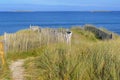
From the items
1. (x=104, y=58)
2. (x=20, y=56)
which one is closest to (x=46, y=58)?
(x=104, y=58)

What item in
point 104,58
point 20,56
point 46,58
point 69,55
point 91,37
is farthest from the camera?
point 91,37

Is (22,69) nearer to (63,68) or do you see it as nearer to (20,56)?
(63,68)

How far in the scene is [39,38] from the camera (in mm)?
16516

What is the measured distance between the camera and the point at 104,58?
8.91 meters

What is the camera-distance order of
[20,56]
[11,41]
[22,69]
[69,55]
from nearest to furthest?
[69,55] → [22,69] → [20,56] → [11,41]

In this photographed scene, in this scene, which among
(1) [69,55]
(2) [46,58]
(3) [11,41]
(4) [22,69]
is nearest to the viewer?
(1) [69,55]

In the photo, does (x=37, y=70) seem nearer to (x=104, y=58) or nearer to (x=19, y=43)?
(x=104, y=58)

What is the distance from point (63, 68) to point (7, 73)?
63.9 inches

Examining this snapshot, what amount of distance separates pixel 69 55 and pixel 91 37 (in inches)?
661

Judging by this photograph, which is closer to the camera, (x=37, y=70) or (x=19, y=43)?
(x=37, y=70)

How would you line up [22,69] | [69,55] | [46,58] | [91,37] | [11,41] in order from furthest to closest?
[91,37] < [11,41] < [22,69] < [46,58] < [69,55]

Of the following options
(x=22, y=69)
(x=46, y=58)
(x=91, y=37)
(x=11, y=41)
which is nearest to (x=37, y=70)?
(x=46, y=58)

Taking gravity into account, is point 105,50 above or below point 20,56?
above

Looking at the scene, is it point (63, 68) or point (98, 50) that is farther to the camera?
point (98, 50)
